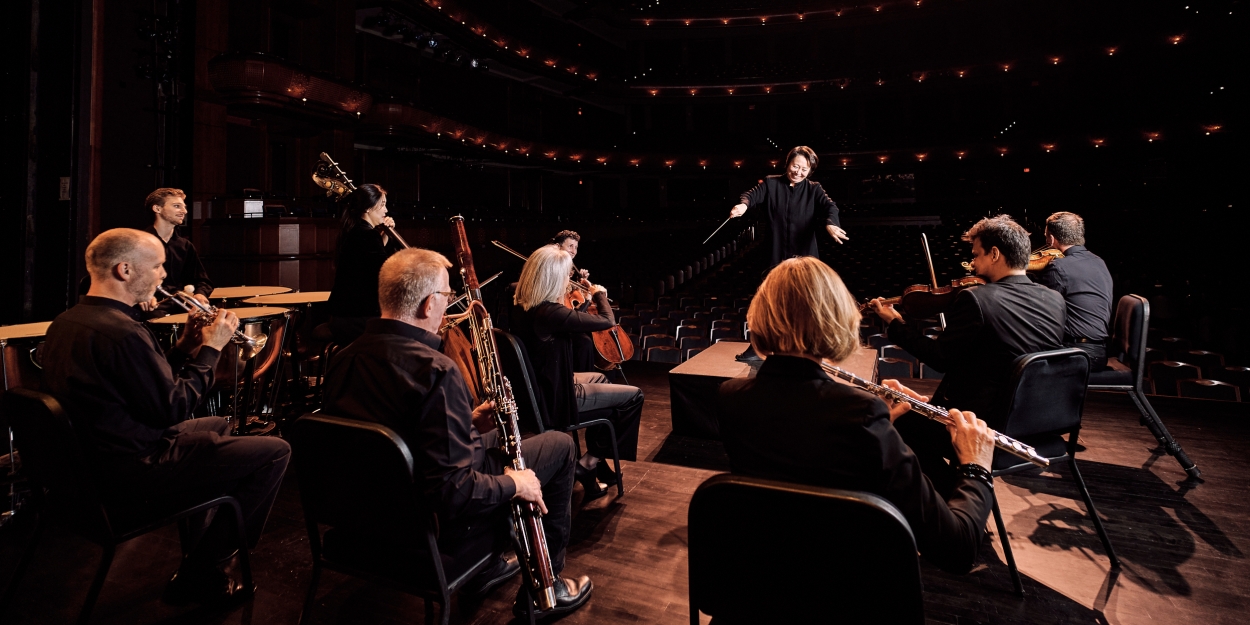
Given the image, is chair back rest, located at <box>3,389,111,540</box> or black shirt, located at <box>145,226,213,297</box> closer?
chair back rest, located at <box>3,389,111,540</box>

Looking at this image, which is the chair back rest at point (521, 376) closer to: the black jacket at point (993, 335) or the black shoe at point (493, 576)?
the black shoe at point (493, 576)

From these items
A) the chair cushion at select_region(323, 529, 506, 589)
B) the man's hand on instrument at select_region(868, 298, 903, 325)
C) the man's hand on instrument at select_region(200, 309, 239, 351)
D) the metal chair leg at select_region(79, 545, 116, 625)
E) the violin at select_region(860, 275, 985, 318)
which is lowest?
the metal chair leg at select_region(79, 545, 116, 625)

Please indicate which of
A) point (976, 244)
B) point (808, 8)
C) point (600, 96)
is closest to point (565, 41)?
point (600, 96)

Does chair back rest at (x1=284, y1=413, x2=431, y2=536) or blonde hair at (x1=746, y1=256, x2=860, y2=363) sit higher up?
blonde hair at (x1=746, y1=256, x2=860, y2=363)

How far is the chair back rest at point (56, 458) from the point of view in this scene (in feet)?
5.22

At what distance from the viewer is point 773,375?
1.25m

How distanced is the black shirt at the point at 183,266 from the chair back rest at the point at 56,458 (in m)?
2.22

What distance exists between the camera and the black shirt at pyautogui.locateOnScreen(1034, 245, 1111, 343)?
10.4ft

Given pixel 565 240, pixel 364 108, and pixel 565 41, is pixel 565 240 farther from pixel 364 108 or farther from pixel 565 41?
pixel 565 41

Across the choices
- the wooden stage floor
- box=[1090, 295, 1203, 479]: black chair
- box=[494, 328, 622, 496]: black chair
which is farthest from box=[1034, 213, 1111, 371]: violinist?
box=[494, 328, 622, 496]: black chair

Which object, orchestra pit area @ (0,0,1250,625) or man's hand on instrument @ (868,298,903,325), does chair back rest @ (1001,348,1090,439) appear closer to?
orchestra pit area @ (0,0,1250,625)

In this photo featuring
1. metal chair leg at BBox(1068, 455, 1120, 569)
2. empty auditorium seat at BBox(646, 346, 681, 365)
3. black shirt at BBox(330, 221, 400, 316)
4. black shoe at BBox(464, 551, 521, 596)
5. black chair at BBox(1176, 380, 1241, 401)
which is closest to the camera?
black shoe at BBox(464, 551, 521, 596)

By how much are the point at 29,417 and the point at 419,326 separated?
3.56 feet

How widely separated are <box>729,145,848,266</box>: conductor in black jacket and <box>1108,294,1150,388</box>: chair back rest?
4.93ft
